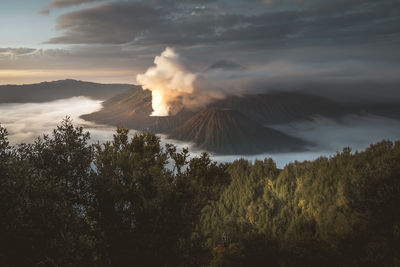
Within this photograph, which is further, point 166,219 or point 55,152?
point 55,152

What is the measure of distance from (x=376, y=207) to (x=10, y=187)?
43.8 m

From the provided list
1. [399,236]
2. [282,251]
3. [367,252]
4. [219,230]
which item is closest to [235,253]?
[282,251]

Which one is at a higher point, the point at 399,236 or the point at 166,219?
the point at 166,219

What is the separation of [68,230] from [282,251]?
172 ft

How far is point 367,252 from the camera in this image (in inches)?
1581

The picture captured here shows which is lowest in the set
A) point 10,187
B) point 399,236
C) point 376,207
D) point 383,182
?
point 399,236

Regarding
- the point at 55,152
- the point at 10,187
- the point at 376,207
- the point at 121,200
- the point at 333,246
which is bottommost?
the point at 333,246

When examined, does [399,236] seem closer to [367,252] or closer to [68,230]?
[367,252]

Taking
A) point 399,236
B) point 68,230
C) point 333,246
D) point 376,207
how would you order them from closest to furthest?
point 68,230
point 399,236
point 376,207
point 333,246

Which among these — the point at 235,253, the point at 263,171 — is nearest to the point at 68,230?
the point at 235,253

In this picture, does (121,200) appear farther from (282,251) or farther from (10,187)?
(282,251)

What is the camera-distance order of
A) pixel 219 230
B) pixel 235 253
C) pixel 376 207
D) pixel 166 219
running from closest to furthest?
pixel 166 219, pixel 376 207, pixel 235 253, pixel 219 230

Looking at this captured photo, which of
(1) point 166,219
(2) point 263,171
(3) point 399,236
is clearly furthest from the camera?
(2) point 263,171

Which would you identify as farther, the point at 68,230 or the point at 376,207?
the point at 376,207
